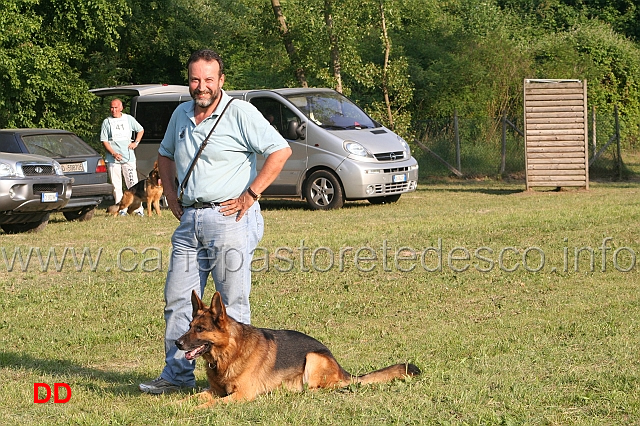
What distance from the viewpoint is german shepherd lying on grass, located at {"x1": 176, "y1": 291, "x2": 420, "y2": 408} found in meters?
5.55

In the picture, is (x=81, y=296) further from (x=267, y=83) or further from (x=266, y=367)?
(x=267, y=83)

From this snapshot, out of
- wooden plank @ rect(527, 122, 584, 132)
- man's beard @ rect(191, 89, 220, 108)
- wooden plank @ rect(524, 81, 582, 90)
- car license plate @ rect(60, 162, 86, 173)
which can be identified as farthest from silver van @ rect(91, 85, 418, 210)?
man's beard @ rect(191, 89, 220, 108)

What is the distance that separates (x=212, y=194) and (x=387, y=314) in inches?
133

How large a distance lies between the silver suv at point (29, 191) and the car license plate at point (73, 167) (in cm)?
93

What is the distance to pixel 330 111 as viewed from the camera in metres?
18.4

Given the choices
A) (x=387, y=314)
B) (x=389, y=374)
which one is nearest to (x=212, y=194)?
(x=389, y=374)

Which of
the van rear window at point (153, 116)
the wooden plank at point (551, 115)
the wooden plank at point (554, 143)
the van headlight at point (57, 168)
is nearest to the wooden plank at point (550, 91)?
the wooden plank at point (551, 115)

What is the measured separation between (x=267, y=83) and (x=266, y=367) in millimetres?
23601

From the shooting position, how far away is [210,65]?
562 centimetres

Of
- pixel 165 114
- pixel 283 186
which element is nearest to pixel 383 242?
pixel 283 186

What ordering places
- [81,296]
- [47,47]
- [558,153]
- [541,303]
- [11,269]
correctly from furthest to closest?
[47,47] → [558,153] → [11,269] → [81,296] → [541,303]

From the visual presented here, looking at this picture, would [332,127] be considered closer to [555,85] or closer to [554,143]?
[554,143]

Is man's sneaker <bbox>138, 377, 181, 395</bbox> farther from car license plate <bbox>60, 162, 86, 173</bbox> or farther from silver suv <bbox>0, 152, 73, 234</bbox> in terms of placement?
car license plate <bbox>60, 162, 86, 173</bbox>

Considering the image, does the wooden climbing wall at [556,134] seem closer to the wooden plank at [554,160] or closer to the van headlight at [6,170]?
the wooden plank at [554,160]
